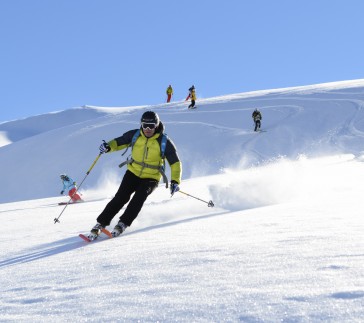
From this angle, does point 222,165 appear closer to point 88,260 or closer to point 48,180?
point 48,180

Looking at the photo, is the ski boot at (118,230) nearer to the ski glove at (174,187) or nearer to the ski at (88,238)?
the ski at (88,238)

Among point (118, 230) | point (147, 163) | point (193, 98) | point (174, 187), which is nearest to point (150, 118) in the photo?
point (147, 163)

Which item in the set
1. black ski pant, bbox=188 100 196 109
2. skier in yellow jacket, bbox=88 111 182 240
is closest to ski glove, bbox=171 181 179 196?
skier in yellow jacket, bbox=88 111 182 240

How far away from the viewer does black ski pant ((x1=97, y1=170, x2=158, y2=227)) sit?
5637 millimetres

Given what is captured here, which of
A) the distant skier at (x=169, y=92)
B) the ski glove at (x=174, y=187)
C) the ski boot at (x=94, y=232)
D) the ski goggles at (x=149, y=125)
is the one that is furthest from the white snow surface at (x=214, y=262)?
the distant skier at (x=169, y=92)

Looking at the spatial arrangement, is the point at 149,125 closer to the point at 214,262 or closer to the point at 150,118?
the point at 150,118

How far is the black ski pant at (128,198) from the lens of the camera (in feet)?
18.5

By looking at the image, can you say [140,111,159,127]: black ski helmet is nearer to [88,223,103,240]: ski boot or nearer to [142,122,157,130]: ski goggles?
[142,122,157,130]: ski goggles

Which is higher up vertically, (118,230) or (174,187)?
(174,187)

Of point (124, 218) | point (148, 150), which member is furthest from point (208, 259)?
point (148, 150)

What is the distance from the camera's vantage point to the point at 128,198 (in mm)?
5996

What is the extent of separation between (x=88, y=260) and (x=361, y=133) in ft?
69.7

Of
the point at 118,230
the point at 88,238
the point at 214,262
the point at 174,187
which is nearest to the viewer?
the point at 214,262

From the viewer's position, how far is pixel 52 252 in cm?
458
